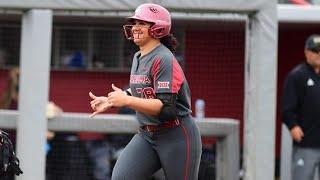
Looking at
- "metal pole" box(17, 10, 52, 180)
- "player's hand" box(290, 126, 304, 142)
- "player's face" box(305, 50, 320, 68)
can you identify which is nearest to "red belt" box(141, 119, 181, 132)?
"metal pole" box(17, 10, 52, 180)

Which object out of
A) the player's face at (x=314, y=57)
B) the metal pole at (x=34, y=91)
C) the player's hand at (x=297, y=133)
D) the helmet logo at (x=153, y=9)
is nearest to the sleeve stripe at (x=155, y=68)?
→ the helmet logo at (x=153, y=9)

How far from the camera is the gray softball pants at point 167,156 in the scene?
4711mm

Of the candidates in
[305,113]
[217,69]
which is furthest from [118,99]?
[217,69]

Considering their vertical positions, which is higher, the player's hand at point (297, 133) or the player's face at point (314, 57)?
the player's face at point (314, 57)

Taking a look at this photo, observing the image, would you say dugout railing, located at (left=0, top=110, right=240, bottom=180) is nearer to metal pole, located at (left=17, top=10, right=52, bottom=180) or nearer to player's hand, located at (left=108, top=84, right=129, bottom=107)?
metal pole, located at (left=17, top=10, right=52, bottom=180)

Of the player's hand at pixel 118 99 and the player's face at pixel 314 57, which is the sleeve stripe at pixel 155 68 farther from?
the player's face at pixel 314 57

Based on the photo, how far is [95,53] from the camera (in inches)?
417

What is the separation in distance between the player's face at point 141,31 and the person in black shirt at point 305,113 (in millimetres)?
2795

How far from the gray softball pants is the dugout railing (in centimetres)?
220

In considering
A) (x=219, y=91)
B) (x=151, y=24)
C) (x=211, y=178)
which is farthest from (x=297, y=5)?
(x=151, y=24)

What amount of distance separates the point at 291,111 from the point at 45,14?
239cm

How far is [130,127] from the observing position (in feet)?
23.6

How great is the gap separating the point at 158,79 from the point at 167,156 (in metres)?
0.49

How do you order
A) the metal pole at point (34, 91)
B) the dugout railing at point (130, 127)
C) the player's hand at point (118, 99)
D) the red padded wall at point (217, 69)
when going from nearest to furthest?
the player's hand at point (118, 99), the metal pole at point (34, 91), the dugout railing at point (130, 127), the red padded wall at point (217, 69)
